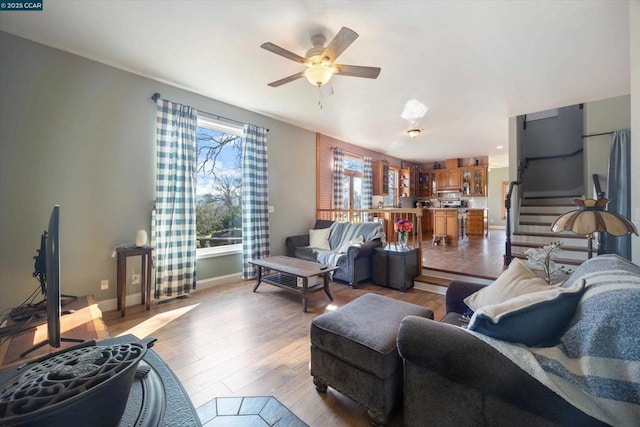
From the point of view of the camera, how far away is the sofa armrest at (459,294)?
1854mm

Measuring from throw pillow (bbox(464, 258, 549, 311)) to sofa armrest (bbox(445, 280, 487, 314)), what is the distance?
5.8 inches

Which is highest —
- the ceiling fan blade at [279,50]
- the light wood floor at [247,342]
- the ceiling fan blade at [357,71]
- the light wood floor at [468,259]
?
the ceiling fan blade at [279,50]

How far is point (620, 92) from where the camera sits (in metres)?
3.60

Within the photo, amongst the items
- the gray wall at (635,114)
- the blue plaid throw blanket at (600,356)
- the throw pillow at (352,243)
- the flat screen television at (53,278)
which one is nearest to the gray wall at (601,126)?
the gray wall at (635,114)

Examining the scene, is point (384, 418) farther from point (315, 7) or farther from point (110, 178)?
point (110, 178)

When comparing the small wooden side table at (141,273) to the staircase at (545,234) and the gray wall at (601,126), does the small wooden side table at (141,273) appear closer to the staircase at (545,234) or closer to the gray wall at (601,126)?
the staircase at (545,234)

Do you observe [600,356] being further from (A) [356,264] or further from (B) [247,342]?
(A) [356,264]

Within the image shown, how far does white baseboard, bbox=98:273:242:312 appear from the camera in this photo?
2865mm

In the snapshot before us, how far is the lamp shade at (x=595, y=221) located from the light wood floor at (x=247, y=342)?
1.53 metres

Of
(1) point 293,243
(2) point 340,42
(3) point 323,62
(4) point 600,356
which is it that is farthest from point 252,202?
(4) point 600,356

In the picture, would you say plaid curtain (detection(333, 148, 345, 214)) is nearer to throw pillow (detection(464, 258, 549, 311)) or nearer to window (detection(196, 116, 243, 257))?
window (detection(196, 116, 243, 257))

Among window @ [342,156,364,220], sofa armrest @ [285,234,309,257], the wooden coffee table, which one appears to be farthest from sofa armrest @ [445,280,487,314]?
window @ [342,156,364,220]

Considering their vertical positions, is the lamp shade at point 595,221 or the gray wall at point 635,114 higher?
the gray wall at point 635,114

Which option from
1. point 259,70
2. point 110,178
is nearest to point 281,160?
point 259,70
